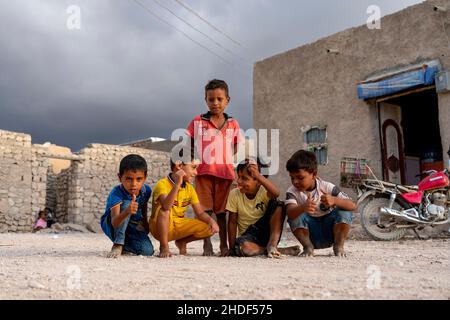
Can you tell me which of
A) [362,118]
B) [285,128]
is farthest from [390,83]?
[285,128]

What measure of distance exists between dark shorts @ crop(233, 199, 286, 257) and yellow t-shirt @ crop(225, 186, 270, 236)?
0.12 ft

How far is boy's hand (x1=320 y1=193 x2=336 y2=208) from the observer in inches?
134

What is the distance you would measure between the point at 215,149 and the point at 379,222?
345 cm

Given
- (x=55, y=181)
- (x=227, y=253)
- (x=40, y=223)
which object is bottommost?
(x=227, y=253)

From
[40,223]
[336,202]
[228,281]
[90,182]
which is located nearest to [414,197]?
[336,202]

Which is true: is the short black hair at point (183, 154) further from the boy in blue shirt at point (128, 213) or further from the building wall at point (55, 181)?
the building wall at point (55, 181)

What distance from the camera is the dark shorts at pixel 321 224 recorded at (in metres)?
3.64

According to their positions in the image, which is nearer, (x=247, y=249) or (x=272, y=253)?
(x=272, y=253)

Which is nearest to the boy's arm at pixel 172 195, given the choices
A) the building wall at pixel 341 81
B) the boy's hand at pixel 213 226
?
the boy's hand at pixel 213 226

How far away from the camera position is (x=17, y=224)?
11.9 meters

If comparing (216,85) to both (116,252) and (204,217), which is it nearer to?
(204,217)

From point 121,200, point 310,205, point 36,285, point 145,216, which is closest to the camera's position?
point 36,285

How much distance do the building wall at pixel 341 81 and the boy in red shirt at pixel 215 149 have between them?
5.13m

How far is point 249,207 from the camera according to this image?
3.85 m
